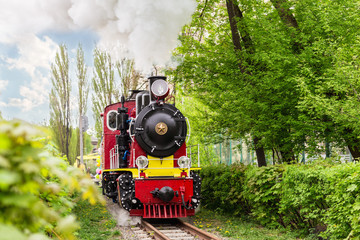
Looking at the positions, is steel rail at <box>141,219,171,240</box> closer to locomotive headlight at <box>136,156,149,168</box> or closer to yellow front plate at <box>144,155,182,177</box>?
yellow front plate at <box>144,155,182,177</box>

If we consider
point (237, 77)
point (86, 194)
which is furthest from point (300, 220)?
point (86, 194)

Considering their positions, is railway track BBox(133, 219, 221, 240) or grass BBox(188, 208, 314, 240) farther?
railway track BBox(133, 219, 221, 240)

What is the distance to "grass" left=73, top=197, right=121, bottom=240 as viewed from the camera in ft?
31.3

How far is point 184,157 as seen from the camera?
11.3 metres

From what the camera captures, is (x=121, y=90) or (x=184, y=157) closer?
(x=184, y=157)

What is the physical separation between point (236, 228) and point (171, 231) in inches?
66.7

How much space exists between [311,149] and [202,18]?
6.92 meters

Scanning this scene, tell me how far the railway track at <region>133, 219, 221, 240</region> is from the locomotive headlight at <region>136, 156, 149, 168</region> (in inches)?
63.1

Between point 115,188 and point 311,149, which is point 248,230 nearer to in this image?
point 311,149

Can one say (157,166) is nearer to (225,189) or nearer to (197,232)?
(197,232)

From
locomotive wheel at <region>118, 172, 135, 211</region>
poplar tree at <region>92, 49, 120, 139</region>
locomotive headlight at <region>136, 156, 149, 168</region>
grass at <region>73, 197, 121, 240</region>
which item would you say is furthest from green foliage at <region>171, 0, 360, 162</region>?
poplar tree at <region>92, 49, 120, 139</region>


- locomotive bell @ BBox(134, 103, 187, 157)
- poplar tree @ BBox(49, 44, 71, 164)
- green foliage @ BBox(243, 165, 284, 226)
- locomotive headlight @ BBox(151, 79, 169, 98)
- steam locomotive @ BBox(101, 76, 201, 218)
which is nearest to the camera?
green foliage @ BBox(243, 165, 284, 226)

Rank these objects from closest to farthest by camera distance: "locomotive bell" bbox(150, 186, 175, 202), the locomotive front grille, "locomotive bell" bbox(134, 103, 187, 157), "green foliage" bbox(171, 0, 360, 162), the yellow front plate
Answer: "green foliage" bbox(171, 0, 360, 162), "locomotive bell" bbox(150, 186, 175, 202), the locomotive front grille, "locomotive bell" bbox(134, 103, 187, 157), the yellow front plate

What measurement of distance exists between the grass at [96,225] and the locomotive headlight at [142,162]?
184 centimetres
